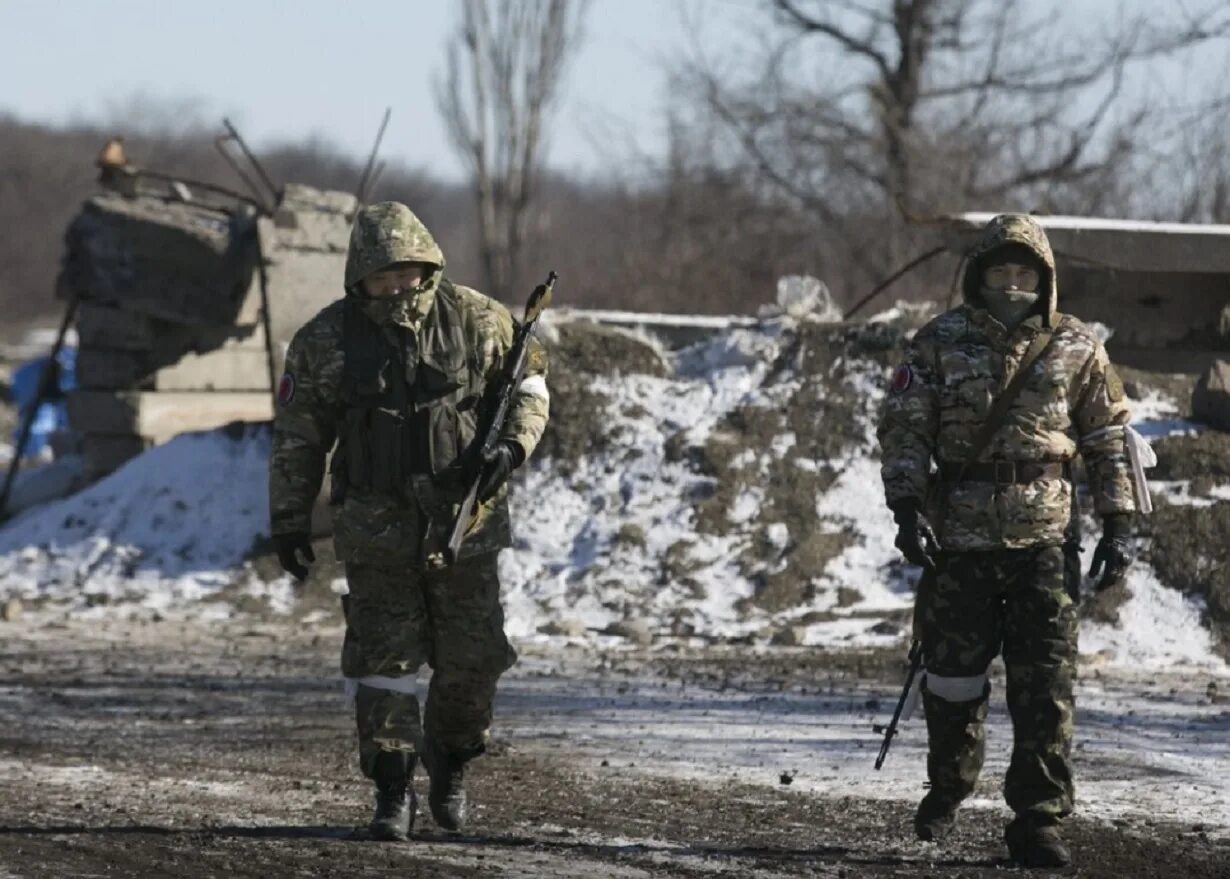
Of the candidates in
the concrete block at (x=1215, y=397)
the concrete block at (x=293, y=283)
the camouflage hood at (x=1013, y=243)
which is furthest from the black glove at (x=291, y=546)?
the concrete block at (x=293, y=283)

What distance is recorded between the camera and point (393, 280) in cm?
656

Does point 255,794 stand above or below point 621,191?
below

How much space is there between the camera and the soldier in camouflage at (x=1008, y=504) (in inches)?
249

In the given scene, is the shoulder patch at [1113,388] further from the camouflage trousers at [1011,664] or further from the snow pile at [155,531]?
the snow pile at [155,531]

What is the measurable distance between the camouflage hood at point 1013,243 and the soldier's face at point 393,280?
1.59 meters

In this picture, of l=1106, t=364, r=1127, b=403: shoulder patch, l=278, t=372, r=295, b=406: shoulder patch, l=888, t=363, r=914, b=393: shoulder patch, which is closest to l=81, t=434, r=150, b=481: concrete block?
l=278, t=372, r=295, b=406: shoulder patch

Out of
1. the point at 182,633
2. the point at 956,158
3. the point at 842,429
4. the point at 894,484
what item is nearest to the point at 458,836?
the point at 894,484

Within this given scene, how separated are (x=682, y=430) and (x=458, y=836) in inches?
314

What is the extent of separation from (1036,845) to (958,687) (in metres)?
0.49

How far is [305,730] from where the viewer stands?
9414mm

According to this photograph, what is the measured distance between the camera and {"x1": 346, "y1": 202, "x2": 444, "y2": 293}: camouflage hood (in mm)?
6523

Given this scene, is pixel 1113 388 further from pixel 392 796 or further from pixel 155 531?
pixel 155 531

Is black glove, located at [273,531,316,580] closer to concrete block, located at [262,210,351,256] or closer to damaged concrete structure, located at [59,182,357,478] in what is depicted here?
damaged concrete structure, located at [59,182,357,478]

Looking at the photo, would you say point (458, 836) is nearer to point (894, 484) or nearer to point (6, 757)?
point (894, 484)
